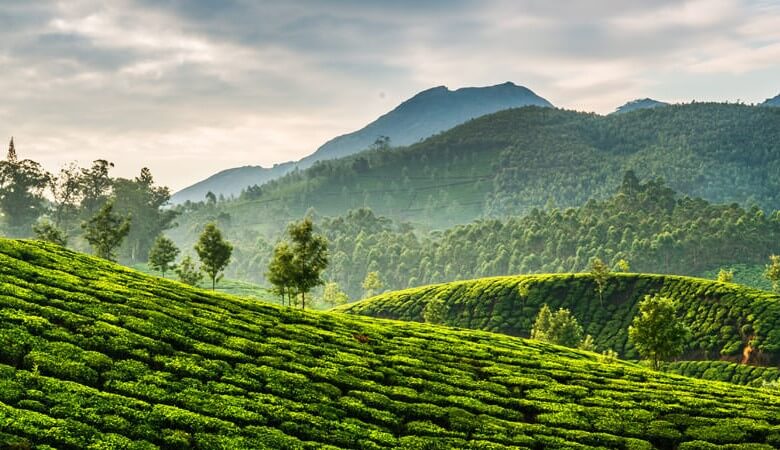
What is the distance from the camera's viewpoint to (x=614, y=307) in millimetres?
107062

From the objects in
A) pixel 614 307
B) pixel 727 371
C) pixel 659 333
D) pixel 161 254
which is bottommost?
pixel 727 371

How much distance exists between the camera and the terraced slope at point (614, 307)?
8725cm

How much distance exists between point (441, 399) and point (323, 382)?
786 centimetres

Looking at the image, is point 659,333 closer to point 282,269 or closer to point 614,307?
point 614,307

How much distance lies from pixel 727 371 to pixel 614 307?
2838cm

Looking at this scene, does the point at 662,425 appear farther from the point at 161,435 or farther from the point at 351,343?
the point at 161,435

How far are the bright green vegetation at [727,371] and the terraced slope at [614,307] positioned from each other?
4.12 meters

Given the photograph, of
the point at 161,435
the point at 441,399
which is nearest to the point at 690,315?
the point at 441,399

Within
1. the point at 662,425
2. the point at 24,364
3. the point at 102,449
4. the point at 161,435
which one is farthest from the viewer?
the point at 662,425

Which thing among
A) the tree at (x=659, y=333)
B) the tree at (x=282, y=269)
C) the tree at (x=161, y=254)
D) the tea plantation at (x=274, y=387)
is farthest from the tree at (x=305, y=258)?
the tree at (x=659, y=333)

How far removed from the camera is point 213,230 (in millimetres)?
91062

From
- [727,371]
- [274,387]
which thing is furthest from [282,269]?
[727,371]

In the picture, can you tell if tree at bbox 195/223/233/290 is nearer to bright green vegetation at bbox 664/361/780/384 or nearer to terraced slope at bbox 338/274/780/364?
terraced slope at bbox 338/274/780/364

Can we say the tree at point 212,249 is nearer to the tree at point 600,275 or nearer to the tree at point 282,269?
the tree at point 282,269
